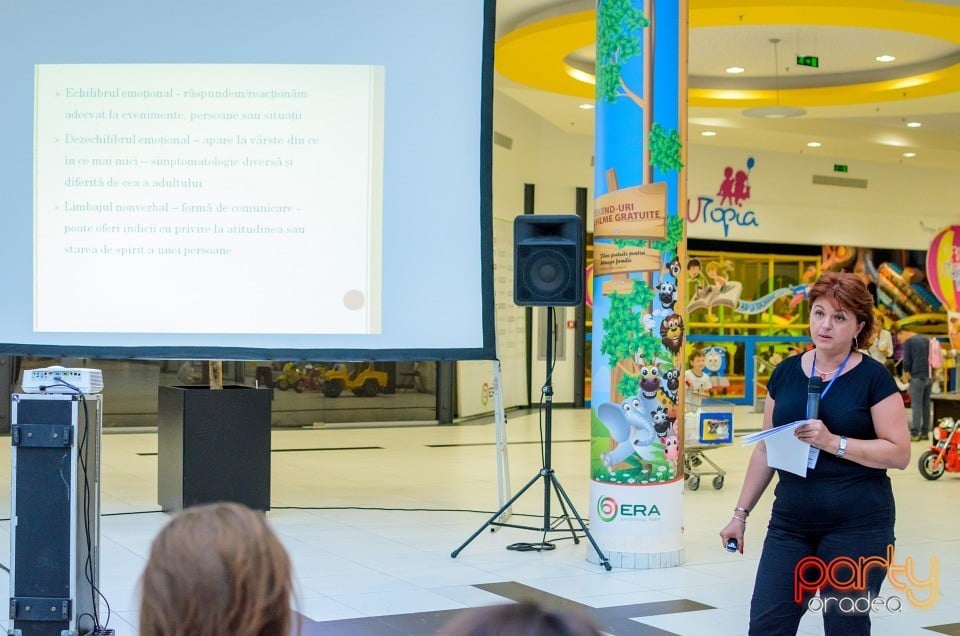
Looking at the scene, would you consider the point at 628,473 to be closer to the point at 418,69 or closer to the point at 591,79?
the point at 418,69

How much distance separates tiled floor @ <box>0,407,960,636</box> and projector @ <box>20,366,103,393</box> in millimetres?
865

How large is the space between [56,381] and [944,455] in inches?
341

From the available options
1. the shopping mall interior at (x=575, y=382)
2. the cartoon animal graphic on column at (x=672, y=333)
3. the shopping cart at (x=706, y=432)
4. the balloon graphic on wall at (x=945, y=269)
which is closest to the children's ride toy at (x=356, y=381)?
the shopping mall interior at (x=575, y=382)

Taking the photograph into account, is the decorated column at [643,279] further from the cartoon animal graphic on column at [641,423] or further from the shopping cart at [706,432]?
the shopping cart at [706,432]

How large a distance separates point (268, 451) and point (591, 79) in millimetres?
7377

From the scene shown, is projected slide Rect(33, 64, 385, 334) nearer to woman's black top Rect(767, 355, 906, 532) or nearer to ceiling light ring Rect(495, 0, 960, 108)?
woman's black top Rect(767, 355, 906, 532)

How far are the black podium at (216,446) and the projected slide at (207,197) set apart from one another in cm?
105

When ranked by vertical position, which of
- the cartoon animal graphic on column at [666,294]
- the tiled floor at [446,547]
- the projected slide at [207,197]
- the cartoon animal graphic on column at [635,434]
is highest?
the projected slide at [207,197]

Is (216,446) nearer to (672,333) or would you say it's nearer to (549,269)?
(549,269)

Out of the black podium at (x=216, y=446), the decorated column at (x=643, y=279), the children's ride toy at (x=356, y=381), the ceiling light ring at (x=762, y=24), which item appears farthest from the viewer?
the children's ride toy at (x=356, y=381)

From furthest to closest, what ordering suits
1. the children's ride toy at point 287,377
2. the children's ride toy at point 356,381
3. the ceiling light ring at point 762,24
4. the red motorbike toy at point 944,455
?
the children's ride toy at point 356,381 → the children's ride toy at point 287,377 → the red motorbike toy at point 944,455 → the ceiling light ring at point 762,24

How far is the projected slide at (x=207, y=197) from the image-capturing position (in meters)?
6.92

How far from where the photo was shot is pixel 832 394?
11.0 feet

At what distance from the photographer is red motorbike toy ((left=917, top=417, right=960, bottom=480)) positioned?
10.8m
